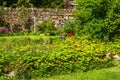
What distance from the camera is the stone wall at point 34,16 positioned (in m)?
19.7

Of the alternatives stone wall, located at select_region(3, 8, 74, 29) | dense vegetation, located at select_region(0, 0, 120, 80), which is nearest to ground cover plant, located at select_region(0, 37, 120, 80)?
dense vegetation, located at select_region(0, 0, 120, 80)

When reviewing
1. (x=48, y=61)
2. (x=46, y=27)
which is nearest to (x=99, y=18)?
(x=46, y=27)

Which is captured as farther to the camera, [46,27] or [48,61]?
[46,27]

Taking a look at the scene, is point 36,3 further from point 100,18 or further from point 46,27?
point 100,18

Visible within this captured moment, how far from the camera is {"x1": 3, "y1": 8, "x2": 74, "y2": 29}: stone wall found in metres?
19.7

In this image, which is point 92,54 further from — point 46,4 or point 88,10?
point 46,4

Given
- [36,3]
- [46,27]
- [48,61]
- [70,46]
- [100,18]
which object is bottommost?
[46,27]

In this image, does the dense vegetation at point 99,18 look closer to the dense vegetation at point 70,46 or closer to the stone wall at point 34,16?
the dense vegetation at point 70,46

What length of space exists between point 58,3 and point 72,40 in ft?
24.8

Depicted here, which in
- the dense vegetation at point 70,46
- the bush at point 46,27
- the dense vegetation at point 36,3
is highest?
the dense vegetation at point 36,3

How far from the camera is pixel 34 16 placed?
19.9 meters

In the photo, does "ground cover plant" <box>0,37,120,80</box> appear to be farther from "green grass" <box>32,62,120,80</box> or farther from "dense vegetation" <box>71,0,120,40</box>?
"dense vegetation" <box>71,0,120,40</box>

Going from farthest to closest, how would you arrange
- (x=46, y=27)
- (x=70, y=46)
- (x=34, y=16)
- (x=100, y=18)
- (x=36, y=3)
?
1. (x=36, y=3)
2. (x=34, y=16)
3. (x=46, y=27)
4. (x=100, y=18)
5. (x=70, y=46)

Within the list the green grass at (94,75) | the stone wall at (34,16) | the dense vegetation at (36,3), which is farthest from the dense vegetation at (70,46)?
the dense vegetation at (36,3)
